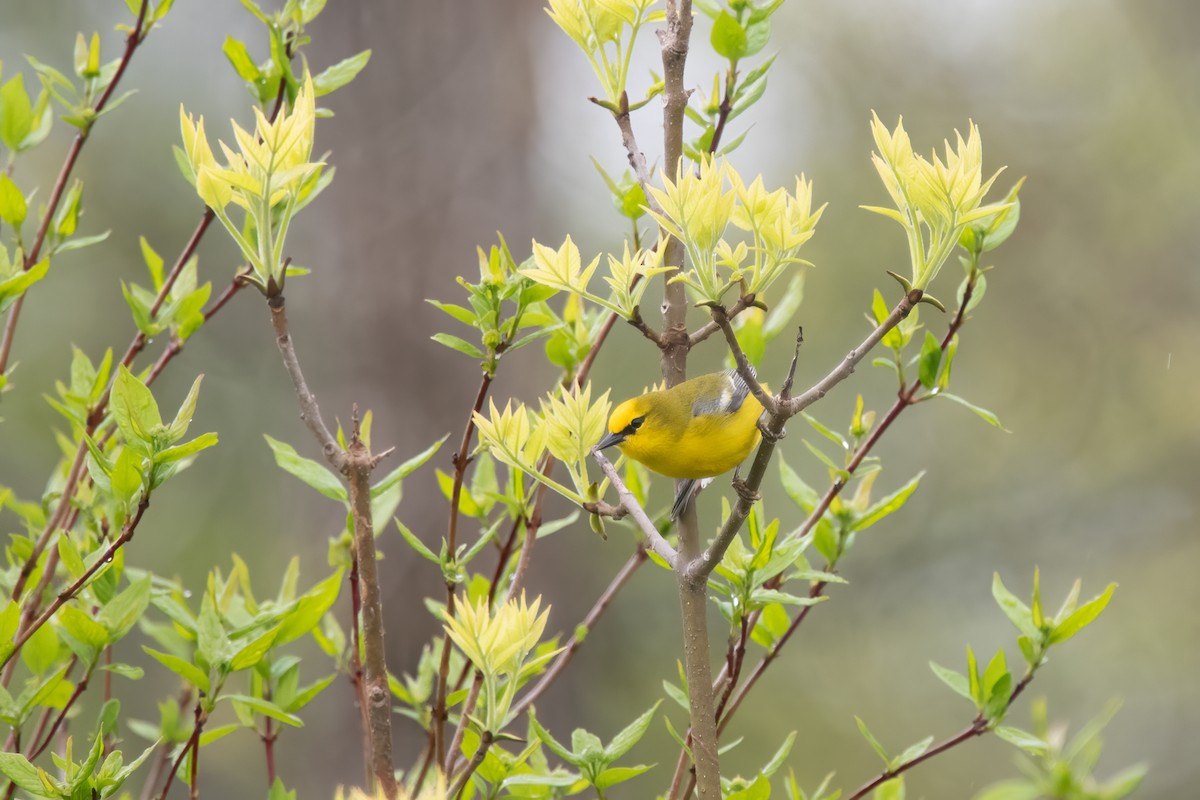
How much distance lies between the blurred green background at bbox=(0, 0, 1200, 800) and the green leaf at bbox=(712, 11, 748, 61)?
9.97ft

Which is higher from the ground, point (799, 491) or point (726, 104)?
point (726, 104)

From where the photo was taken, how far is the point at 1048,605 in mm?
4684

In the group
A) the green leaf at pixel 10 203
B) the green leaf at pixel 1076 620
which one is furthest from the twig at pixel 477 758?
the green leaf at pixel 10 203

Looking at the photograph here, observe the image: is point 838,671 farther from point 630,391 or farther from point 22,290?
point 22,290

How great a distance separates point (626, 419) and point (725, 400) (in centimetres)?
16

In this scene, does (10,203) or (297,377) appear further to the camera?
(10,203)

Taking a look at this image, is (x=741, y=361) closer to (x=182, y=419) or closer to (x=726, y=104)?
(x=182, y=419)

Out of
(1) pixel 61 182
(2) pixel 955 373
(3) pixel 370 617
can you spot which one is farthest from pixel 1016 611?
(2) pixel 955 373

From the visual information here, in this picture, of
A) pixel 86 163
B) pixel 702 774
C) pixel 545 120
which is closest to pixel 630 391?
pixel 545 120

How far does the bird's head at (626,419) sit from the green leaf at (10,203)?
703mm

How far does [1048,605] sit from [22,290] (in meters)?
4.52

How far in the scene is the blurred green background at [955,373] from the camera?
4633 millimetres

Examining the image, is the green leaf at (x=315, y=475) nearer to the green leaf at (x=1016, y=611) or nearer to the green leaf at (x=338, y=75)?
the green leaf at (x=338, y=75)

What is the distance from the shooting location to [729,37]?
3.57 ft
